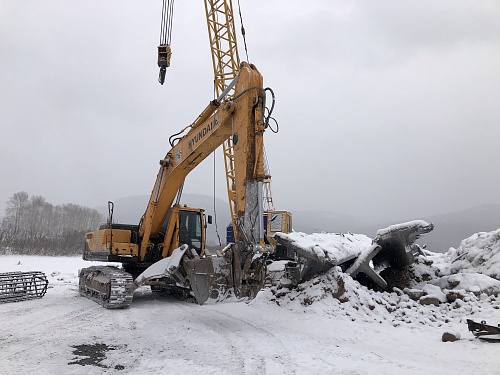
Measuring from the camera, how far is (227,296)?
6672 mm

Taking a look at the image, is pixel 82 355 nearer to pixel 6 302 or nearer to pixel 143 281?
pixel 143 281

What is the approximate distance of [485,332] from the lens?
557 cm

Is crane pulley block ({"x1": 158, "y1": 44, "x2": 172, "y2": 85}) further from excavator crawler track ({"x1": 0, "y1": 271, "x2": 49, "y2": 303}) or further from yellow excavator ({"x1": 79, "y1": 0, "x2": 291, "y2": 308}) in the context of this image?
excavator crawler track ({"x1": 0, "y1": 271, "x2": 49, "y2": 303})

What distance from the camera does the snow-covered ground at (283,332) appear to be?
477cm

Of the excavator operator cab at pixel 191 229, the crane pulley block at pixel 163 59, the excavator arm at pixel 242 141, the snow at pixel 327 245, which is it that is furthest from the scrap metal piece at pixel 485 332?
the crane pulley block at pixel 163 59

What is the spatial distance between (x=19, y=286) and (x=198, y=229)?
529 cm

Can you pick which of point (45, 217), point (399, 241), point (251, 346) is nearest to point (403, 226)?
point (399, 241)

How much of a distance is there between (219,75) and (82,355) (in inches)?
634

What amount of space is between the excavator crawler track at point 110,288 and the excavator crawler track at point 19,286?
5.88 feet

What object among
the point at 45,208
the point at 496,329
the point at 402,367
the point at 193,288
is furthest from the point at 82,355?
the point at 45,208

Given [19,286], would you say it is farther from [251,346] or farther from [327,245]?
[327,245]

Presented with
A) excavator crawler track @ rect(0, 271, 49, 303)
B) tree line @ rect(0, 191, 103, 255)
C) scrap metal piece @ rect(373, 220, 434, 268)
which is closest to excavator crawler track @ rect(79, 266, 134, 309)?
excavator crawler track @ rect(0, 271, 49, 303)

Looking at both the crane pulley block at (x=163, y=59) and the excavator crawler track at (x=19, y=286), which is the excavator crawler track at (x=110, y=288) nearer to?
the excavator crawler track at (x=19, y=286)

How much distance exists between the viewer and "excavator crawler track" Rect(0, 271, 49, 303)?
10.5 m
